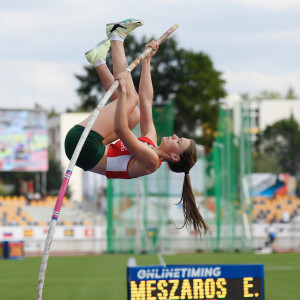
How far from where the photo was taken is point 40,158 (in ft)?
112

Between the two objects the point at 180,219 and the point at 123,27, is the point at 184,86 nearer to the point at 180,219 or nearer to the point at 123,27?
the point at 180,219

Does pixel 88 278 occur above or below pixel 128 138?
below

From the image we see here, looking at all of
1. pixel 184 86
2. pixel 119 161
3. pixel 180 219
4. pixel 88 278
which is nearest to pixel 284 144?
pixel 184 86

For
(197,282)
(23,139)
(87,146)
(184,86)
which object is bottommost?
(197,282)

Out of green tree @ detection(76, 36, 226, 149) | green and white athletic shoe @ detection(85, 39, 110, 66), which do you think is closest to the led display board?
green tree @ detection(76, 36, 226, 149)

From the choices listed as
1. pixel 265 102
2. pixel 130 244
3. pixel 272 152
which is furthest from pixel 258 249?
pixel 265 102

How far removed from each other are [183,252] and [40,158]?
8.83 meters

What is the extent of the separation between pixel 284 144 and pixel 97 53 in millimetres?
62189

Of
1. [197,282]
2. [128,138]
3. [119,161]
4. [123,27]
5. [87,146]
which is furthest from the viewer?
[197,282]

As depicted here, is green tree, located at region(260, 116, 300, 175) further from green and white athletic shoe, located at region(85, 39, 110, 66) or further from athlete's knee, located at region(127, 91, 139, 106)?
athlete's knee, located at region(127, 91, 139, 106)

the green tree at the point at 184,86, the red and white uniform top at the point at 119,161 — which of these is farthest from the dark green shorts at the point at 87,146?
the green tree at the point at 184,86

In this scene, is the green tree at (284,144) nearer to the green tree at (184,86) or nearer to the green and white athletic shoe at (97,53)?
the green tree at (184,86)

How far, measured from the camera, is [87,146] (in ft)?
21.7

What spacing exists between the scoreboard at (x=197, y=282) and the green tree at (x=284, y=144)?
5850cm
